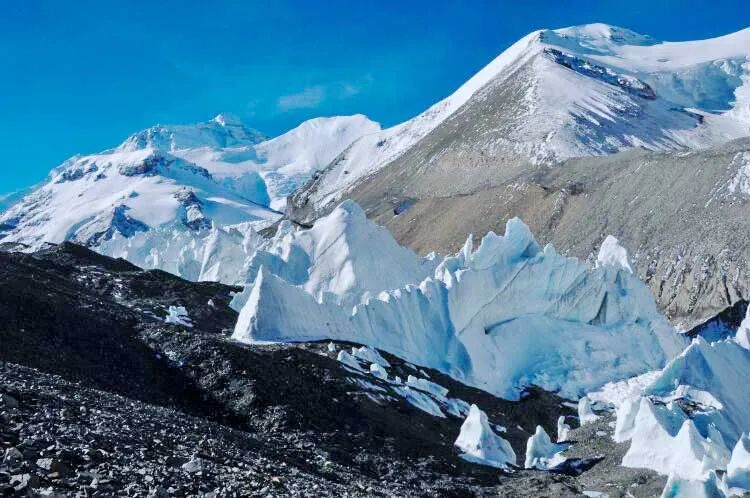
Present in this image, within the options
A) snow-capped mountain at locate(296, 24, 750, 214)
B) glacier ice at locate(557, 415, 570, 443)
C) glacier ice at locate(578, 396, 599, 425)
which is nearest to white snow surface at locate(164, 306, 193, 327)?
glacier ice at locate(557, 415, 570, 443)

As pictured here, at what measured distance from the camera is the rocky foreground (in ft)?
51.9

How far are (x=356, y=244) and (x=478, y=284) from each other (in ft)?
35.0

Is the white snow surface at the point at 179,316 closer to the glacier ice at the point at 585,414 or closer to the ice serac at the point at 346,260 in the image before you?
the ice serac at the point at 346,260

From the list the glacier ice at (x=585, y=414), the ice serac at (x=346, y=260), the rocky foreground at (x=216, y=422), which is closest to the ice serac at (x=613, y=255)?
the ice serac at (x=346, y=260)

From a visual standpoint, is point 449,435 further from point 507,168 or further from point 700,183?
point 507,168

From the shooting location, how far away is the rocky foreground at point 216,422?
15.8m

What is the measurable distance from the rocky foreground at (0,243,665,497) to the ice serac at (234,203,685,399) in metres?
3.45

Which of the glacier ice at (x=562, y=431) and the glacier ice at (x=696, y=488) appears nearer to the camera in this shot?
the glacier ice at (x=696, y=488)

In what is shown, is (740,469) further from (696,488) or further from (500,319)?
(500,319)

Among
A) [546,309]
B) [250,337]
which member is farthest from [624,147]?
[250,337]

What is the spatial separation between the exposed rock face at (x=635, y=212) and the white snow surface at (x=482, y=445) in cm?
5791

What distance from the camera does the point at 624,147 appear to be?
5846 inches

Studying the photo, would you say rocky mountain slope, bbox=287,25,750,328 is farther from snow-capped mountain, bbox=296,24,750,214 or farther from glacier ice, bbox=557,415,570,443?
glacier ice, bbox=557,415,570,443

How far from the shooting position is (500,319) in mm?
56094
